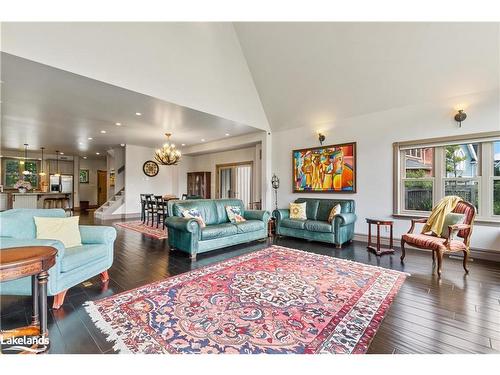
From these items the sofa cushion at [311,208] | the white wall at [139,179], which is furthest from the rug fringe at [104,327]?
the white wall at [139,179]

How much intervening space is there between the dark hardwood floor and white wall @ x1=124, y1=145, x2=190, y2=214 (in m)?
5.44

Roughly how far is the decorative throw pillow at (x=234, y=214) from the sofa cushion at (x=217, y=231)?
0.36 m

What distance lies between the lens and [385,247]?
4453 millimetres

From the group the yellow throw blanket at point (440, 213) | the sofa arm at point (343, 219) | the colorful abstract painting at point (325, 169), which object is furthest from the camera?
the colorful abstract painting at point (325, 169)

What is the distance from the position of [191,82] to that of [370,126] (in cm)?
390

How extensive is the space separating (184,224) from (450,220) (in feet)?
13.2

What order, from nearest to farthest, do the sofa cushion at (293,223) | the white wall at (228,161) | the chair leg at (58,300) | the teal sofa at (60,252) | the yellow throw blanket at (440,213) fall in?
1. the teal sofa at (60,252)
2. the chair leg at (58,300)
3. the yellow throw blanket at (440,213)
4. the sofa cushion at (293,223)
5. the white wall at (228,161)

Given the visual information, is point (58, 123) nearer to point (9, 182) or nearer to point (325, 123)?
point (325, 123)

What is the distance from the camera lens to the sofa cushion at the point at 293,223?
487 centimetres

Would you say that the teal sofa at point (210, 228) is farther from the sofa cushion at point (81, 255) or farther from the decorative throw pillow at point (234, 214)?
the sofa cushion at point (81, 255)

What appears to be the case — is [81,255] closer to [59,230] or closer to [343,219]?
[59,230]

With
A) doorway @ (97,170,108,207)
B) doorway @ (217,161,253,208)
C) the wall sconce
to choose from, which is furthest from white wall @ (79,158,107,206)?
the wall sconce

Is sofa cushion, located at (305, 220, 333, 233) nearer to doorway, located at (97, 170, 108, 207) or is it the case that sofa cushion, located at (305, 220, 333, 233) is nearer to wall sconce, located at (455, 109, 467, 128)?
wall sconce, located at (455, 109, 467, 128)

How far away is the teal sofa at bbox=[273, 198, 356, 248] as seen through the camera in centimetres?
442
